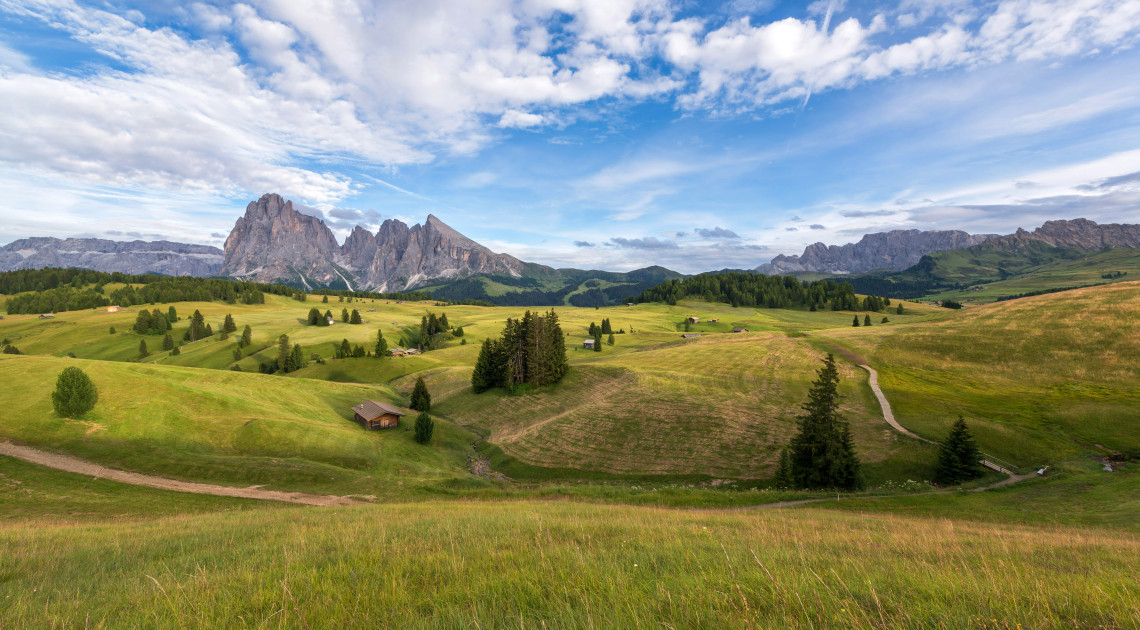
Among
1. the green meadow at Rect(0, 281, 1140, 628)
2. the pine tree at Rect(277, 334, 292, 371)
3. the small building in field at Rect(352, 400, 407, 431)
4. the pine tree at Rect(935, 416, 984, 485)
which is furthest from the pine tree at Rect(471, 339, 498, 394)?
the pine tree at Rect(935, 416, 984, 485)

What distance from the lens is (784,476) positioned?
33500 millimetres

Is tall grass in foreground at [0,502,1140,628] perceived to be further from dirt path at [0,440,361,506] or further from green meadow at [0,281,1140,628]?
dirt path at [0,440,361,506]

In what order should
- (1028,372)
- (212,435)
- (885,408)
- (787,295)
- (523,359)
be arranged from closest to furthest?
(212,435) < (885,408) < (1028,372) < (523,359) < (787,295)

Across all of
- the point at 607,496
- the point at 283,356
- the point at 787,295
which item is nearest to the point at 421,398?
the point at 607,496

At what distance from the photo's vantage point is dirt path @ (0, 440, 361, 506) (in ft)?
94.0

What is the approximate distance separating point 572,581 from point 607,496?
24378 millimetres

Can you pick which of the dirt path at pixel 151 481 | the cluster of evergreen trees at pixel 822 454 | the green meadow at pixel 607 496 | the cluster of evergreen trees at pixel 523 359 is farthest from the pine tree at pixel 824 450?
the cluster of evergreen trees at pixel 523 359

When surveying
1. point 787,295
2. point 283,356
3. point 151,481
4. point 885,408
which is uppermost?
point 787,295

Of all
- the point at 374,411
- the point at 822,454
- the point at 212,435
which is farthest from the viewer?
the point at 374,411

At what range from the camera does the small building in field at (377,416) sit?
52.7 meters

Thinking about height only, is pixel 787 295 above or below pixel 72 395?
above

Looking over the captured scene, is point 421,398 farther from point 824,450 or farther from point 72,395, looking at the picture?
point 824,450

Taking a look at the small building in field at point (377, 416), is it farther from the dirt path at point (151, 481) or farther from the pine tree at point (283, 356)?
the pine tree at point (283, 356)

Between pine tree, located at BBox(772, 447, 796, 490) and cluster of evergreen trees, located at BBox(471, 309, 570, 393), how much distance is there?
40307mm
